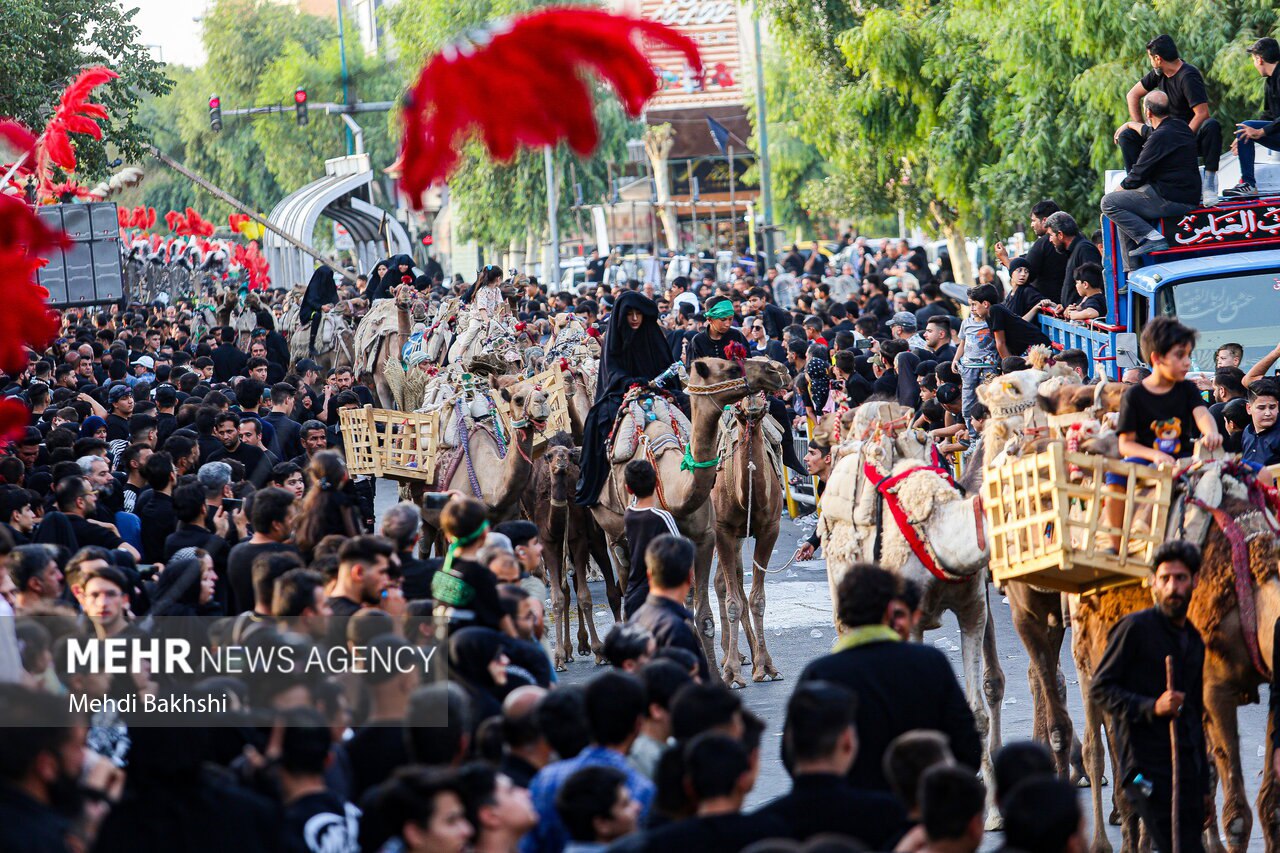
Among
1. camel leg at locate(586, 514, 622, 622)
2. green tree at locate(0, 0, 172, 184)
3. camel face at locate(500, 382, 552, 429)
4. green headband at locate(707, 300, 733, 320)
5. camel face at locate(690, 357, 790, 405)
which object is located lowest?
camel leg at locate(586, 514, 622, 622)

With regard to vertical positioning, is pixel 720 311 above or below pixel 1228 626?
above

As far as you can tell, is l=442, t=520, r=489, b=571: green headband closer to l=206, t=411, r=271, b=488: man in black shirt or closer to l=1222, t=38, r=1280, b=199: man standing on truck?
l=206, t=411, r=271, b=488: man in black shirt

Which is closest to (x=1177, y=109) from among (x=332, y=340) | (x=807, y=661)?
(x=807, y=661)

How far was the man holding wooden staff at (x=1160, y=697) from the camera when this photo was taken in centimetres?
809

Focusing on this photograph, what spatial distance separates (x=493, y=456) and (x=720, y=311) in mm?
2175

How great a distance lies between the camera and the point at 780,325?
25516 mm

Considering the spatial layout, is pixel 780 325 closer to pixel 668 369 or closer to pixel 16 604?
pixel 668 369

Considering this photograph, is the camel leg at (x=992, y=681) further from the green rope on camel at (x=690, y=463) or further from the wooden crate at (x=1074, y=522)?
the green rope on camel at (x=690, y=463)

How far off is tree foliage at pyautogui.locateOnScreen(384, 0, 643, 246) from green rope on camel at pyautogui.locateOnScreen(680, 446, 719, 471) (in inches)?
1333

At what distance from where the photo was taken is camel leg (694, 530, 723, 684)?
12.9 metres

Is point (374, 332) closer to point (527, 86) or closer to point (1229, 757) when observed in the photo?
point (1229, 757)

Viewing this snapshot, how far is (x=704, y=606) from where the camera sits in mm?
13016

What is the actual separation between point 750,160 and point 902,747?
62862 millimetres

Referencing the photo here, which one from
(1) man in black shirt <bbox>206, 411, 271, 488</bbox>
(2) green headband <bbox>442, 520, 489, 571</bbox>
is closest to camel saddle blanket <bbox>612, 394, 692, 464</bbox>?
(1) man in black shirt <bbox>206, 411, 271, 488</bbox>
